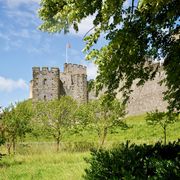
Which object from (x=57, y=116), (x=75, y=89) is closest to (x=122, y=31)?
(x=57, y=116)

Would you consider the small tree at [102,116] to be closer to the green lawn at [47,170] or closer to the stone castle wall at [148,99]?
the green lawn at [47,170]

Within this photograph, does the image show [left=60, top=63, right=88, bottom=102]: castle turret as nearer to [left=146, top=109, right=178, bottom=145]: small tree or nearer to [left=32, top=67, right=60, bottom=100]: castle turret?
[left=32, top=67, right=60, bottom=100]: castle turret

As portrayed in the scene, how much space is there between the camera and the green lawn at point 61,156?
1700cm

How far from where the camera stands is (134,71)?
1315cm

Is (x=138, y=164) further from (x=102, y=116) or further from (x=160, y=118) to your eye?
(x=102, y=116)

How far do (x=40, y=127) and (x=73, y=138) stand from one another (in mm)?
5902

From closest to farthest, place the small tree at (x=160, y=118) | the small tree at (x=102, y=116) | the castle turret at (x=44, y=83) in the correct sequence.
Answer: the small tree at (x=160, y=118)
the small tree at (x=102, y=116)
the castle turret at (x=44, y=83)

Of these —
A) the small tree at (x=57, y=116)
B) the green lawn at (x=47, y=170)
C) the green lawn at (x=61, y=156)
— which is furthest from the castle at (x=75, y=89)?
the green lawn at (x=47, y=170)

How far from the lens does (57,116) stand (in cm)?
3884

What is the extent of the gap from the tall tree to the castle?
4820cm

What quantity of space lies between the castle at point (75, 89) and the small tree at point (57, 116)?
76.9 ft

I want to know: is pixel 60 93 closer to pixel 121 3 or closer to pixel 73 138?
pixel 73 138

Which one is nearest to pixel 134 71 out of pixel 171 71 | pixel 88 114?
pixel 171 71

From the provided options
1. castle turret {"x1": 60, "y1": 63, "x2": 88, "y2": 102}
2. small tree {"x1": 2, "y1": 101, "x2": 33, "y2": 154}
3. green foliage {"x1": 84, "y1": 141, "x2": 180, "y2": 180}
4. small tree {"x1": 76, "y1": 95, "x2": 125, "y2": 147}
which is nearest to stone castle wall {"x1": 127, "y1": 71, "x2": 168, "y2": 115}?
castle turret {"x1": 60, "y1": 63, "x2": 88, "y2": 102}
